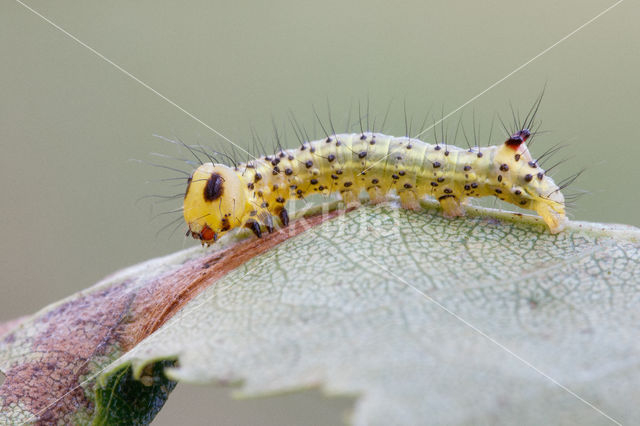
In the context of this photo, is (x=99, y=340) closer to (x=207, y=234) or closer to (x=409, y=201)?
(x=207, y=234)

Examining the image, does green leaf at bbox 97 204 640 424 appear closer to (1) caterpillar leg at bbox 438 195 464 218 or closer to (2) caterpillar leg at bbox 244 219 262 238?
(1) caterpillar leg at bbox 438 195 464 218

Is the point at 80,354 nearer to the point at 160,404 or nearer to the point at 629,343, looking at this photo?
the point at 160,404

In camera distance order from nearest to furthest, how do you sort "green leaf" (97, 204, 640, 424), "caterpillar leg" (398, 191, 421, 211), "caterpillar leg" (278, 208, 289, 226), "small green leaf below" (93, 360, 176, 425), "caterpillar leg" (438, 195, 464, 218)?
"green leaf" (97, 204, 640, 424)
"small green leaf below" (93, 360, 176, 425)
"caterpillar leg" (438, 195, 464, 218)
"caterpillar leg" (398, 191, 421, 211)
"caterpillar leg" (278, 208, 289, 226)

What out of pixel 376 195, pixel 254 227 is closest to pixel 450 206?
pixel 376 195

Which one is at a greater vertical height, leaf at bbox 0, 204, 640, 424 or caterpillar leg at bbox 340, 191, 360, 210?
caterpillar leg at bbox 340, 191, 360, 210

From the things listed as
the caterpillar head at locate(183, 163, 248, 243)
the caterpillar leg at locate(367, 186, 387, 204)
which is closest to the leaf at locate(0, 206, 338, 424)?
the caterpillar head at locate(183, 163, 248, 243)

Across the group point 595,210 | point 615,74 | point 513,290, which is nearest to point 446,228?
point 513,290

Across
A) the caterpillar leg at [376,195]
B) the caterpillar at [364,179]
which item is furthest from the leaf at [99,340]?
the caterpillar leg at [376,195]

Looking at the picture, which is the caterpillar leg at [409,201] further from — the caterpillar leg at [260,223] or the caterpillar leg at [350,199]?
the caterpillar leg at [260,223]
